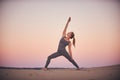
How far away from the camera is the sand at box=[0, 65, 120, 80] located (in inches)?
126

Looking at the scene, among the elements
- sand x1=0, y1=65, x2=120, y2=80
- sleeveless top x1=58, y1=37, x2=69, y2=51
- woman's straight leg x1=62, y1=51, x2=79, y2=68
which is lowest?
sand x1=0, y1=65, x2=120, y2=80

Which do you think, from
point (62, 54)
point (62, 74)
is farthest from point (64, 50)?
point (62, 74)

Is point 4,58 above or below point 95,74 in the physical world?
above

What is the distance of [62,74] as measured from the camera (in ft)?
10.5

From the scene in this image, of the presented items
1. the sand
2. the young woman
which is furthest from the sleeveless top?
the sand

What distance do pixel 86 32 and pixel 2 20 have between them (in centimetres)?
109

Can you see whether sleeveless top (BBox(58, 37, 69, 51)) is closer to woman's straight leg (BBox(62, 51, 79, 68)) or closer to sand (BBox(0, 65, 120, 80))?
woman's straight leg (BBox(62, 51, 79, 68))

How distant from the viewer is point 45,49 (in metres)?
3.22

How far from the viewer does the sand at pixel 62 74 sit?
3189 millimetres

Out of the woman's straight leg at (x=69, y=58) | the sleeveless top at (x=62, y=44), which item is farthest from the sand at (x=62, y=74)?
the sleeveless top at (x=62, y=44)

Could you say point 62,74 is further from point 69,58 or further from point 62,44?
point 62,44

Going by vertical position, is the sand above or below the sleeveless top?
below

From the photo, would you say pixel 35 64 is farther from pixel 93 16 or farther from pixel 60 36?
pixel 93 16

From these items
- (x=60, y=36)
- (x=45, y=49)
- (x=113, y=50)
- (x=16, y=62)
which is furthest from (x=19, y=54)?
(x=113, y=50)
